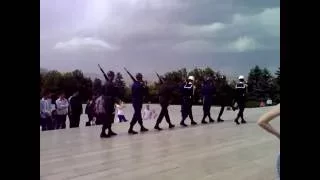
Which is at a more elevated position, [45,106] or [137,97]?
[137,97]

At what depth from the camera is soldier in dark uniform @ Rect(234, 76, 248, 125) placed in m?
5.13

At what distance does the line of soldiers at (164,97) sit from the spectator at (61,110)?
0.45 metres

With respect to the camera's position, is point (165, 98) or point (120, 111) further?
point (165, 98)

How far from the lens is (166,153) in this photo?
4797 millimetres

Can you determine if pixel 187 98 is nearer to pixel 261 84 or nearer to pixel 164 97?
pixel 164 97

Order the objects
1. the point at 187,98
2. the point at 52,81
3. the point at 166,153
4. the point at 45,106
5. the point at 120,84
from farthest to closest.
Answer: the point at 187,98 → the point at 120,84 → the point at 45,106 → the point at 166,153 → the point at 52,81

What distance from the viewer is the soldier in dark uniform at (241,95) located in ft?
16.8

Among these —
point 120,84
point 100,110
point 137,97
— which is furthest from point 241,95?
point 100,110

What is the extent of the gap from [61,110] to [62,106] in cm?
18

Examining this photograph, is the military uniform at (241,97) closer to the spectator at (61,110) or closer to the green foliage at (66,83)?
the green foliage at (66,83)

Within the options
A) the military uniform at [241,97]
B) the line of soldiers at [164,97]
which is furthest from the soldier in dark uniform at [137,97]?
the military uniform at [241,97]

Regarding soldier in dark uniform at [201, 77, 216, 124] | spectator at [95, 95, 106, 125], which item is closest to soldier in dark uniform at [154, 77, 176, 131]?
soldier in dark uniform at [201, 77, 216, 124]
